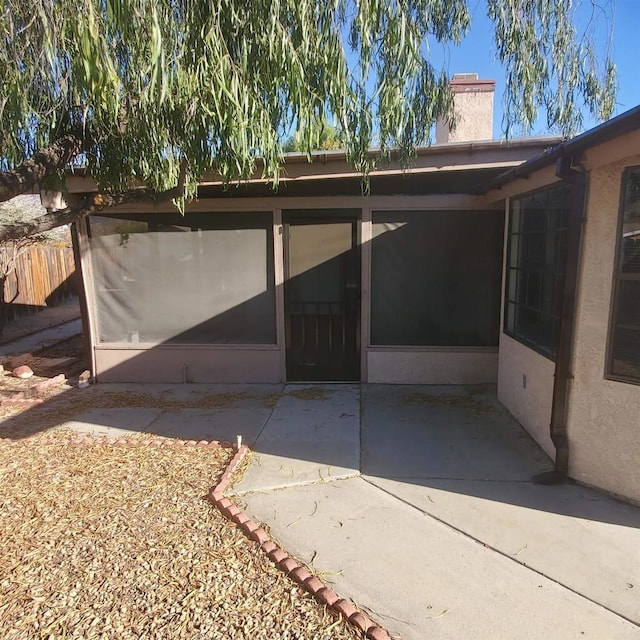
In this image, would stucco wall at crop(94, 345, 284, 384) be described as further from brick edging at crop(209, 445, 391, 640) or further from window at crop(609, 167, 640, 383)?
window at crop(609, 167, 640, 383)

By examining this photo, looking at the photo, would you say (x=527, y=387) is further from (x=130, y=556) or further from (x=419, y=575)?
(x=130, y=556)

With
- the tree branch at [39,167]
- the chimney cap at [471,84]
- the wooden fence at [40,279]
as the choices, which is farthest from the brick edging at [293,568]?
the wooden fence at [40,279]

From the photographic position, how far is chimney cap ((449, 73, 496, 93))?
598 centimetres

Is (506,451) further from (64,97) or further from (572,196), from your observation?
(64,97)

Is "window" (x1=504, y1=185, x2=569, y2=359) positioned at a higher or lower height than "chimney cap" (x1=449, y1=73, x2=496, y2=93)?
lower

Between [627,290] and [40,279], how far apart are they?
14600 mm

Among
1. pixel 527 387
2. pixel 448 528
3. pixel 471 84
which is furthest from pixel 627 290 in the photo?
pixel 471 84

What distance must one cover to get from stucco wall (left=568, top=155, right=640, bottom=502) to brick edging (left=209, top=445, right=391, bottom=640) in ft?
6.66

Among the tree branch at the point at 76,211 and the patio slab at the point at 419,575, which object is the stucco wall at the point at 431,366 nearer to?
the patio slab at the point at 419,575

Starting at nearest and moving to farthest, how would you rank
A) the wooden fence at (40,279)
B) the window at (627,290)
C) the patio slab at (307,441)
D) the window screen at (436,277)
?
1. the window at (627,290)
2. the patio slab at (307,441)
3. the window screen at (436,277)
4. the wooden fence at (40,279)

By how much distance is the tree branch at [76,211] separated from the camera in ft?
9.95

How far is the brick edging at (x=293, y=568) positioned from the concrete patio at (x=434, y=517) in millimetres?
64

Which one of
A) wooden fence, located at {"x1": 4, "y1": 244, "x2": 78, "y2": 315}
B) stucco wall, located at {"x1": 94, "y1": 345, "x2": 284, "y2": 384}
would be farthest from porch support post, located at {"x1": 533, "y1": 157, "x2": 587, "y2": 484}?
wooden fence, located at {"x1": 4, "y1": 244, "x2": 78, "y2": 315}

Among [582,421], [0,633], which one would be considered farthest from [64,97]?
[582,421]
